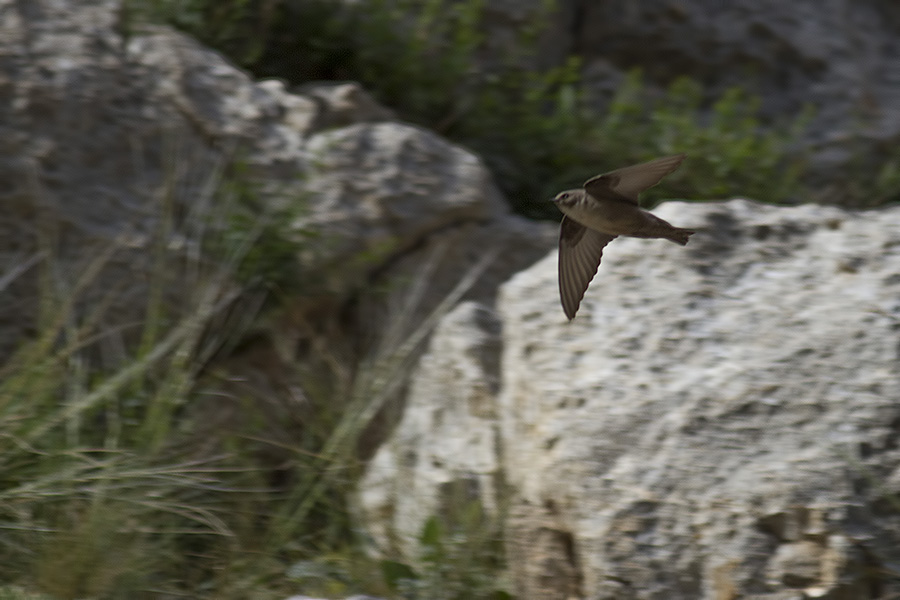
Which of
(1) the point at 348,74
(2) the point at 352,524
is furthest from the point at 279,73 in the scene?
(2) the point at 352,524

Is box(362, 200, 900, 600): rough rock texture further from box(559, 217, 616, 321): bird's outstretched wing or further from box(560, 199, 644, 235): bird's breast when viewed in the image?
box(560, 199, 644, 235): bird's breast

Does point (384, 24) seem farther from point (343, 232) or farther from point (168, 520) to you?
point (168, 520)

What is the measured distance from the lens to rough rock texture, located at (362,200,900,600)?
2.53m

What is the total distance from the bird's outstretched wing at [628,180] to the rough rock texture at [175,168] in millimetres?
1910

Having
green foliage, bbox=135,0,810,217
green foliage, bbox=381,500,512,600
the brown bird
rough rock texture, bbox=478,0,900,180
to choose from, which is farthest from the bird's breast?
rough rock texture, bbox=478,0,900,180

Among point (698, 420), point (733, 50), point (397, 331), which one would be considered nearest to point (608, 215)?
point (698, 420)

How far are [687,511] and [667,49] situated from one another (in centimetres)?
374

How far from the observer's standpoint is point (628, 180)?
1.97m

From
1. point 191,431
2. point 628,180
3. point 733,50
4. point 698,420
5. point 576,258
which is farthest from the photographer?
point 733,50

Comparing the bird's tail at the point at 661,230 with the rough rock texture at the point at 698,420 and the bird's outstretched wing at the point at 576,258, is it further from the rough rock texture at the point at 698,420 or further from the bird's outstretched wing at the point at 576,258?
the rough rock texture at the point at 698,420

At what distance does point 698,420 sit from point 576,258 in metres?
0.72

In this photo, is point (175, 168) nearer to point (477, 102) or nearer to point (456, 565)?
point (477, 102)

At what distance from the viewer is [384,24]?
15.0 feet

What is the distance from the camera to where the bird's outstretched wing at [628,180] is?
1887mm
